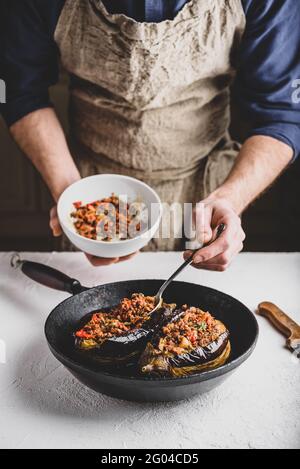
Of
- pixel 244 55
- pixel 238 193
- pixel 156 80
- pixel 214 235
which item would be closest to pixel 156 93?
pixel 156 80

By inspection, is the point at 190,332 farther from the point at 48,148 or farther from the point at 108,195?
the point at 48,148

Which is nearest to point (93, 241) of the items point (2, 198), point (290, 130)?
point (290, 130)

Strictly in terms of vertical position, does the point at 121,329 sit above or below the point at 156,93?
below

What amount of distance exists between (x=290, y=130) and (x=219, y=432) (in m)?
0.97

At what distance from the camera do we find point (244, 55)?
1637 millimetres

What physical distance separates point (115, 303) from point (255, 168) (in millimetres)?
599

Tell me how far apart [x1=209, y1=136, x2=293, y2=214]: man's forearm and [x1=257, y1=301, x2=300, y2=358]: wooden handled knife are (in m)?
0.34

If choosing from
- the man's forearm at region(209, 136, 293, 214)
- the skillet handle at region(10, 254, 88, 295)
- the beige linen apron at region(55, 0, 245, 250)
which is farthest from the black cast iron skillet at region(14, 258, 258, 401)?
the beige linen apron at region(55, 0, 245, 250)

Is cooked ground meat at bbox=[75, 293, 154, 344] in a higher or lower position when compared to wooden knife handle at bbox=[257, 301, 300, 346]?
higher

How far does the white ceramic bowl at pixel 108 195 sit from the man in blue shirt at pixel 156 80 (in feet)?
0.20

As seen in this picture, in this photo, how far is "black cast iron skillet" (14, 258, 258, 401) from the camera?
92cm

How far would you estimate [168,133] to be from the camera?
176 cm

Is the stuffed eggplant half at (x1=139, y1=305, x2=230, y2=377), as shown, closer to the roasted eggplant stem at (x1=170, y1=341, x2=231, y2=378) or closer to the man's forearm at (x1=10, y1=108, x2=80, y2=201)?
the roasted eggplant stem at (x1=170, y1=341, x2=231, y2=378)

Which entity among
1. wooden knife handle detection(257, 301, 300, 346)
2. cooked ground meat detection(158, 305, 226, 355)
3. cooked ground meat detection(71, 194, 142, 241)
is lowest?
wooden knife handle detection(257, 301, 300, 346)
